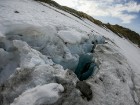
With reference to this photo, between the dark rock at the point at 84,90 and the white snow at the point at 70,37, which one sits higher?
the white snow at the point at 70,37

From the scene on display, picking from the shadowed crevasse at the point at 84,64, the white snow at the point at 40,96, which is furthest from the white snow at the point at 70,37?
the white snow at the point at 40,96

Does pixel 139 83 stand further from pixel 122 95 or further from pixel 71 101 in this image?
pixel 71 101

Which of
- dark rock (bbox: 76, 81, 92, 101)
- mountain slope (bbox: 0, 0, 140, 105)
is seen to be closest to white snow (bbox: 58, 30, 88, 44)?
mountain slope (bbox: 0, 0, 140, 105)

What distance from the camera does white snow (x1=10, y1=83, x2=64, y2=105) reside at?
388 cm

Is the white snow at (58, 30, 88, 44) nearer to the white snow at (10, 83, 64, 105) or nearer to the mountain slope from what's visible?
the mountain slope

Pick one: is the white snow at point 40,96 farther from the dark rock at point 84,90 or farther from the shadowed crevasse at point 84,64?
the shadowed crevasse at point 84,64

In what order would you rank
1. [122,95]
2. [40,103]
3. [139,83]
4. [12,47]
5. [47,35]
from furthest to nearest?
[139,83] < [47,35] < [122,95] < [12,47] < [40,103]

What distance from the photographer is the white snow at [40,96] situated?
3.88 meters

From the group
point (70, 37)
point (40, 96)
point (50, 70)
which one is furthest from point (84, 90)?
point (70, 37)

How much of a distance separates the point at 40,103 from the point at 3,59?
1758 mm

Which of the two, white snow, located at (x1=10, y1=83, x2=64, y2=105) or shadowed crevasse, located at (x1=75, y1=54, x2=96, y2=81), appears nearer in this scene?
white snow, located at (x1=10, y1=83, x2=64, y2=105)

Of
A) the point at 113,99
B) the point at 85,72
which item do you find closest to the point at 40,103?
the point at 113,99

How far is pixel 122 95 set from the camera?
5734 mm

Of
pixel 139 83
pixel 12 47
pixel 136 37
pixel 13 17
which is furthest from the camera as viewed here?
pixel 136 37
